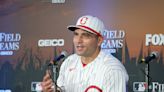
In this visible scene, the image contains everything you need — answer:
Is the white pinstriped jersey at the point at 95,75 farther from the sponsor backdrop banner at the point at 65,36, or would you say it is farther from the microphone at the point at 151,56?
the sponsor backdrop banner at the point at 65,36

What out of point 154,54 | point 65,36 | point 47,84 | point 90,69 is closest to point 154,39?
point 154,54

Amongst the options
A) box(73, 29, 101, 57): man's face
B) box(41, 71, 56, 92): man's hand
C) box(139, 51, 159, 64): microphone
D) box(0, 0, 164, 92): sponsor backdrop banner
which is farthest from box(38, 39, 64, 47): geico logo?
box(41, 71, 56, 92): man's hand

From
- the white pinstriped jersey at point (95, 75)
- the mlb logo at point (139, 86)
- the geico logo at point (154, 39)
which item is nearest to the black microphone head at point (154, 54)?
the geico logo at point (154, 39)

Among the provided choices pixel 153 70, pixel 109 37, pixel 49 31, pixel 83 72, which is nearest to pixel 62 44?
pixel 49 31

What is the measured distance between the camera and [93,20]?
13.7 feet

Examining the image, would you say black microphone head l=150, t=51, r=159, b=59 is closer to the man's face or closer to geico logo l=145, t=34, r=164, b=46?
geico logo l=145, t=34, r=164, b=46

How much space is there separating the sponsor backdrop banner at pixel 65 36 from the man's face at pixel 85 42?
1.60 metres

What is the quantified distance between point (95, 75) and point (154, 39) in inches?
73.6

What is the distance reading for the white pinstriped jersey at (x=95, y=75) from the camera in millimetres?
3977

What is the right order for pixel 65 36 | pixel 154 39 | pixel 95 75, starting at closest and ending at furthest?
pixel 95 75
pixel 154 39
pixel 65 36

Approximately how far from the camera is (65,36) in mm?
6168

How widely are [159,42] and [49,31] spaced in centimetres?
143

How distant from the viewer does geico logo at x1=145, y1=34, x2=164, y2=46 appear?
18.9 ft

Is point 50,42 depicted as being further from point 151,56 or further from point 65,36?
point 151,56
